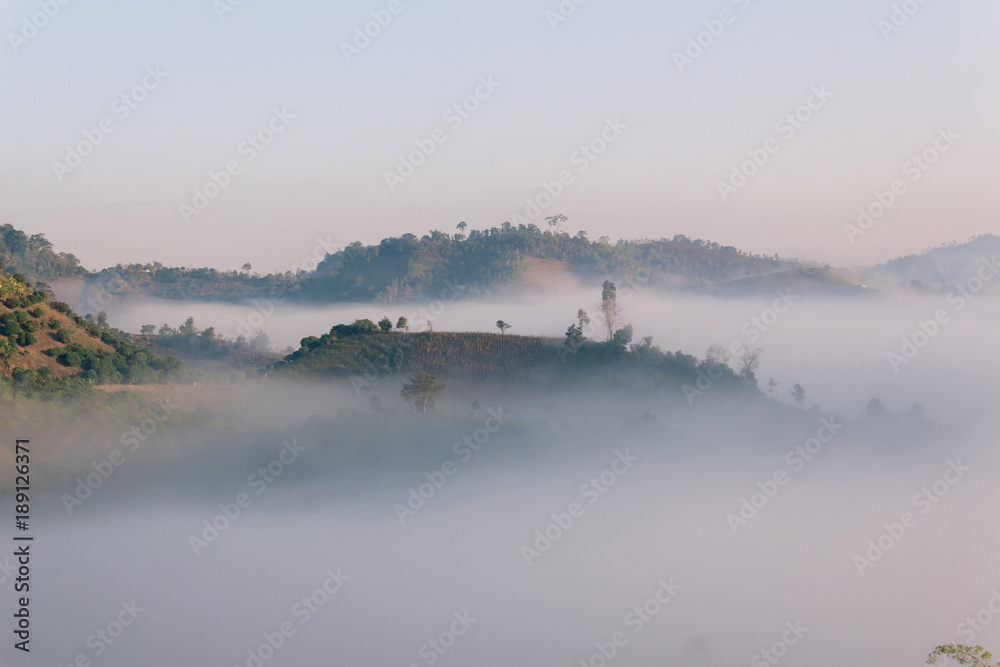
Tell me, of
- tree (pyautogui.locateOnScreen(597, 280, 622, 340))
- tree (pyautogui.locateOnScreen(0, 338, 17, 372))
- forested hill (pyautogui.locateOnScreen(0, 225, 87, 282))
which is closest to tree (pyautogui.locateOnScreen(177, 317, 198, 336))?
forested hill (pyautogui.locateOnScreen(0, 225, 87, 282))

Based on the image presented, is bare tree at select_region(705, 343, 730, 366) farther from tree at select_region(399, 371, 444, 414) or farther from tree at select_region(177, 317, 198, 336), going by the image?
tree at select_region(177, 317, 198, 336)

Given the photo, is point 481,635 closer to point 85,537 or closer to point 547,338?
point 85,537
